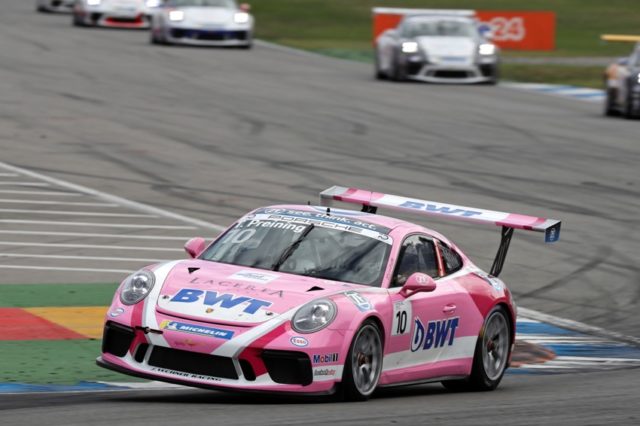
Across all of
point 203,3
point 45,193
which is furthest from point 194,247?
point 203,3

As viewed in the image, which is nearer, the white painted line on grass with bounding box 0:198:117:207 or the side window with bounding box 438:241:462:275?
the side window with bounding box 438:241:462:275

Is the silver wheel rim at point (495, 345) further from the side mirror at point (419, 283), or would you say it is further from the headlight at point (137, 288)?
the headlight at point (137, 288)

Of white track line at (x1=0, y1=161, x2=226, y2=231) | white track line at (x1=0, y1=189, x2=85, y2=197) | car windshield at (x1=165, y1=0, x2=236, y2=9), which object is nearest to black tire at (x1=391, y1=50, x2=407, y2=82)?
car windshield at (x1=165, y1=0, x2=236, y2=9)

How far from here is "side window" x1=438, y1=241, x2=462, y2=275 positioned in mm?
10812

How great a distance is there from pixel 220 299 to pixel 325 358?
0.75 metres

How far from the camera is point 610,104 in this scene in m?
28.9

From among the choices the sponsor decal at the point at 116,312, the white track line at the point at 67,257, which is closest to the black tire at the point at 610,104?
the white track line at the point at 67,257

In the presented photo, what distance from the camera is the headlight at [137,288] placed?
952 centimetres

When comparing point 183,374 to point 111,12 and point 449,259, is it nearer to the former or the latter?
point 449,259

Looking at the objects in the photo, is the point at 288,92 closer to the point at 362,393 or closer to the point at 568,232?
the point at 568,232

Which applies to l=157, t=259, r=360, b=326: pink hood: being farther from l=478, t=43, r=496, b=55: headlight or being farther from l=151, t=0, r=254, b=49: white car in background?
l=151, t=0, r=254, b=49: white car in background

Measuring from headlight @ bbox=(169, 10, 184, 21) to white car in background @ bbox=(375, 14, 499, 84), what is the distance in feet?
17.8

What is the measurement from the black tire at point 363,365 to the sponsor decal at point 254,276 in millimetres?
699

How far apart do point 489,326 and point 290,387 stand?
8.05ft
